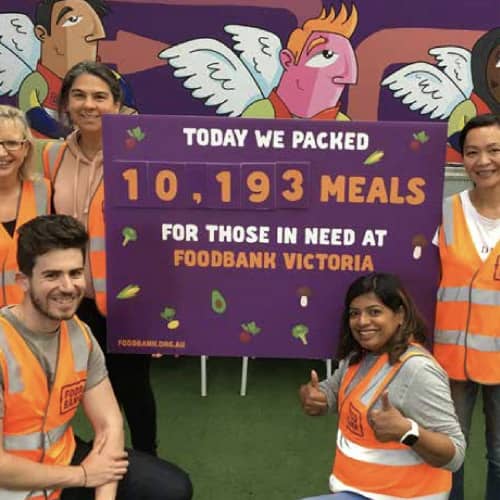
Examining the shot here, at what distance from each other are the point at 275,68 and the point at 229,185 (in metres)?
1.65

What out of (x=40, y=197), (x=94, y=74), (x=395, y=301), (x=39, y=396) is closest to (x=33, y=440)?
(x=39, y=396)

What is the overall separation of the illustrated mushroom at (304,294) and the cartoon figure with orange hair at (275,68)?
5.47 ft

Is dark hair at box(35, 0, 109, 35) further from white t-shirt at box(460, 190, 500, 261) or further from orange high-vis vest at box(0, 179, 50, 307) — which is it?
white t-shirt at box(460, 190, 500, 261)

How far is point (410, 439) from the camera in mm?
1812

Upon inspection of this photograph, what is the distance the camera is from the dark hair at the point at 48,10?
139 inches

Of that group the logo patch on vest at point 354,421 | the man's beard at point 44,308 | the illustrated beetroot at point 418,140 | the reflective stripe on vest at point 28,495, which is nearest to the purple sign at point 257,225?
the illustrated beetroot at point 418,140

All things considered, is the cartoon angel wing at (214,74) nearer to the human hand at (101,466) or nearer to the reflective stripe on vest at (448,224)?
the reflective stripe on vest at (448,224)

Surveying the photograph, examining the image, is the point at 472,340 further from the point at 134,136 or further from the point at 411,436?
the point at 134,136

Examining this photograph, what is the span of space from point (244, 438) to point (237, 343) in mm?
1218

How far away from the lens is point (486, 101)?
3602 millimetres

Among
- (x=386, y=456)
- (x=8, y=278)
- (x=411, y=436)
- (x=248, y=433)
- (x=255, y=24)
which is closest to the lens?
(x=411, y=436)

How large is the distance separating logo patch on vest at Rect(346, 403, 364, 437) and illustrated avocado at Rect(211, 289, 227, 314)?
1.63 ft

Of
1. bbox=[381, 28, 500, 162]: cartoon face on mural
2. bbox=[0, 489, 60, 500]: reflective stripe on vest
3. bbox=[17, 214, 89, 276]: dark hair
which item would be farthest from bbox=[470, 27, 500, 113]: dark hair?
bbox=[0, 489, 60, 500]: reflective stripe on vest

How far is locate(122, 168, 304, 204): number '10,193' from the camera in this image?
210cm
